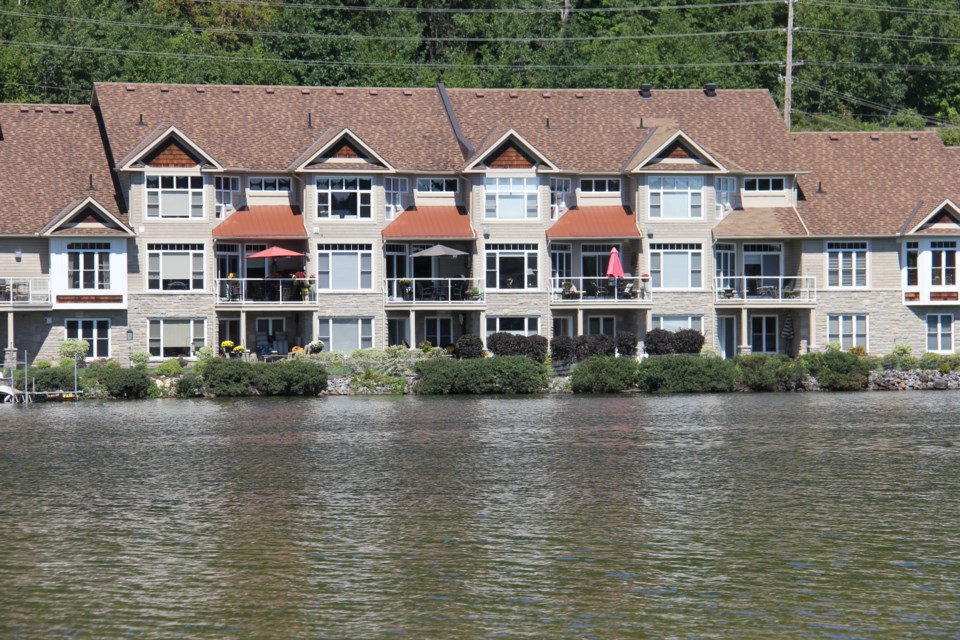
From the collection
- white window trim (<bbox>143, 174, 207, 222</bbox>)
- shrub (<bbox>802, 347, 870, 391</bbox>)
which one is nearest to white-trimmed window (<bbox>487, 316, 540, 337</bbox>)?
shrub (<bbox>802, 347, 870, 391</bbox>)

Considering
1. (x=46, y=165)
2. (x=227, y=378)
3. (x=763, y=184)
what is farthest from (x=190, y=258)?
(x=763, y=184)

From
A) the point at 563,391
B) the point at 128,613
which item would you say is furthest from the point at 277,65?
the point at 128,613

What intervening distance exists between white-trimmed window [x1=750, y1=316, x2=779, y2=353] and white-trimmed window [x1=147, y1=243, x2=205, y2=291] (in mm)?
22346

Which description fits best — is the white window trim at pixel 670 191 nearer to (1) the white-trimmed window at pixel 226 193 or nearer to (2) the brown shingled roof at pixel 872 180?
(2) the brown shingled roof at pixel 872 180

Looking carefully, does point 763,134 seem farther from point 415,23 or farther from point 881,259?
point 415,23

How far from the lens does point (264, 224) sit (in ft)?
196

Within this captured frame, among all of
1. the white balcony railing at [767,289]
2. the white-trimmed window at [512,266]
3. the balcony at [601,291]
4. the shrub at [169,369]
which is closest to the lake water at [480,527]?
the shrub at [169,369]

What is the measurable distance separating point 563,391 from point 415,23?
3611cm

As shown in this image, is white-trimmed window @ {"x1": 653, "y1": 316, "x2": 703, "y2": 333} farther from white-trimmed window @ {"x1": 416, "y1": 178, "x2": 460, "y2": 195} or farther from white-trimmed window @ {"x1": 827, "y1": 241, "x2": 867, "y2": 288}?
white-trimmed window @ {"x1": 416, "y1": 178, "x2": 460, "y2": 195}

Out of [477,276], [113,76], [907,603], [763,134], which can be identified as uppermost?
[113,76]

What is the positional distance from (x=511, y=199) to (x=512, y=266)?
8.79 feet

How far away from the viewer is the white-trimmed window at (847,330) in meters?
62.2

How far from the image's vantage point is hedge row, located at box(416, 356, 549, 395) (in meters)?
53.7

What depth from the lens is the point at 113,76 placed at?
74.9 metres
